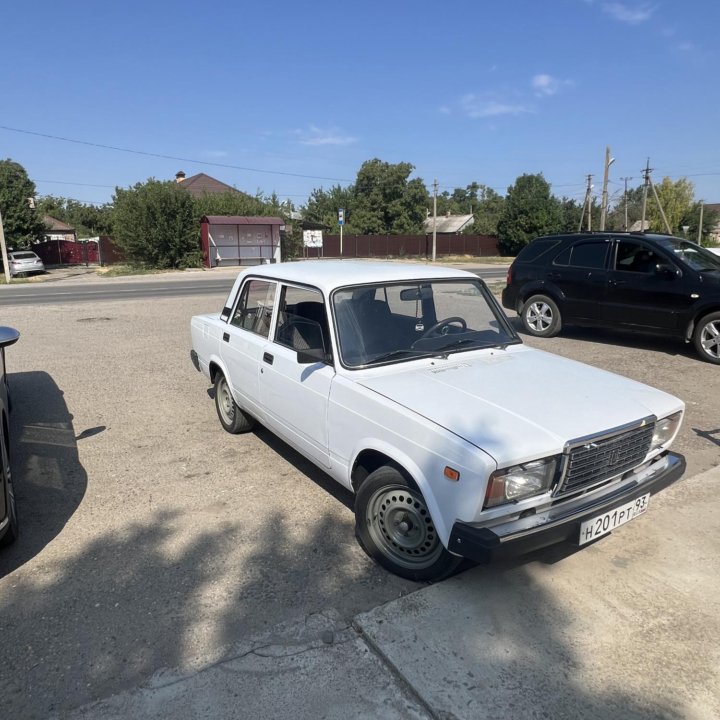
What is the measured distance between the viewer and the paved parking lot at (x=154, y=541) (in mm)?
2635

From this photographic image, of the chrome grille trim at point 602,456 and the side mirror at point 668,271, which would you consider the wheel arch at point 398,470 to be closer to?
the chrome grille trim at point 602,456

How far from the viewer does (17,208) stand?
35.4 m

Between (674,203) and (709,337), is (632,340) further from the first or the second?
(674,203)

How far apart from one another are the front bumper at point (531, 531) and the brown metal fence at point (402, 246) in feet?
142

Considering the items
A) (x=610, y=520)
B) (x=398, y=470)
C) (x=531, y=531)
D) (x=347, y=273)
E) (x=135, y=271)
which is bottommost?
(x=135, y=271)

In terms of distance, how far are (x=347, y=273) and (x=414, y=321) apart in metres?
0.60

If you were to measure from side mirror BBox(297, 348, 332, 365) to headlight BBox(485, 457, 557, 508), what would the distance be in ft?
4.62

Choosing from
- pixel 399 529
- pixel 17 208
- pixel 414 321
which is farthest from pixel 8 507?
pixel 17 208

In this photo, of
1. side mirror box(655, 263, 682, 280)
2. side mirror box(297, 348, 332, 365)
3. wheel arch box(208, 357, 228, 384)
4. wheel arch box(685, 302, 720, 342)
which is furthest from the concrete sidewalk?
side mirror box(655, 263, 682, 280)

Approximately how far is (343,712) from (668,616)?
1.74m

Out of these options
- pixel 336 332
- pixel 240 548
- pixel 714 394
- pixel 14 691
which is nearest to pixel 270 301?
pixel 336 332

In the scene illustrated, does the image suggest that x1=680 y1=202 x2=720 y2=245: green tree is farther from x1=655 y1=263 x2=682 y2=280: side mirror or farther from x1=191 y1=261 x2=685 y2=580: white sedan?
x1=191 y1=261 x2=685 y2=580: white sedan

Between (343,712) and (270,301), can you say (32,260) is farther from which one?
(343,712)

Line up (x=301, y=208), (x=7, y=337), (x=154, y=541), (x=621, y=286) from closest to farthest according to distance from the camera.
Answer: (x=154, y=541), (x=7, y=337), (x=621, y=286), (x=301, y=208)
